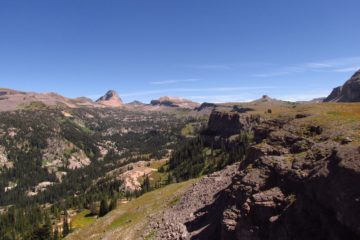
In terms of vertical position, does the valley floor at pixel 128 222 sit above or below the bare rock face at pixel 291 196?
below

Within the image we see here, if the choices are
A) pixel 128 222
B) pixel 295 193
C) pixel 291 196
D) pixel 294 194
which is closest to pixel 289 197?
pixel 291 196

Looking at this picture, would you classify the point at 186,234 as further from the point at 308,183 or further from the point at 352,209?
the point at 352,209

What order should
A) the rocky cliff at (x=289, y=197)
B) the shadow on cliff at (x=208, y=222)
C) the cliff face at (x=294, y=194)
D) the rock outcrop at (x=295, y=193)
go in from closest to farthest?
1. the rock outcrop at (x=295, y=193)
2. the cliff face at (x=294, y=194)
3. the rocky cliff at (x=289, y=197)
4. the shadow on cliff at (x=208, y=222)

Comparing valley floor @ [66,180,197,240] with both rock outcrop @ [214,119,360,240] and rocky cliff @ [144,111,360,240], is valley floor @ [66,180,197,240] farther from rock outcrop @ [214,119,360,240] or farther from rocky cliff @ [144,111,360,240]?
rock outcrop @ [214,119,360,240]

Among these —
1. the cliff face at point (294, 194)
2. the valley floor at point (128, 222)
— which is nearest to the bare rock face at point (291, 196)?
the cliff face at point (294, 194)

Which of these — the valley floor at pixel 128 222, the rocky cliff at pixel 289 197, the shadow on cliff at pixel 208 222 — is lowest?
the valley floor at pixel 128 222

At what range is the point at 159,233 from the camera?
189ft

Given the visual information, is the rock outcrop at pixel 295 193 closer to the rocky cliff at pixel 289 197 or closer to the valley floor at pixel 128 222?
the rocky cliff at pixel 289 197

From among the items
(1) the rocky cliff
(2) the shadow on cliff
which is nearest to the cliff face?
(1) the rocky cliff

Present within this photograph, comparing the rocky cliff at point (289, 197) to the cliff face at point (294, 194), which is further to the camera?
the rocky cliff at point (289, 197)

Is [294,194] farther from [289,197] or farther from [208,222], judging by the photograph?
[208,222]

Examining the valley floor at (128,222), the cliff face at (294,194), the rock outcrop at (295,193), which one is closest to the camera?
the rock outcrop at (295,193)

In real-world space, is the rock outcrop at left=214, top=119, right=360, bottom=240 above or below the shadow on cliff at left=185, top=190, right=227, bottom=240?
above

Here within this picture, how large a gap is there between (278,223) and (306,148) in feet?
45.9
